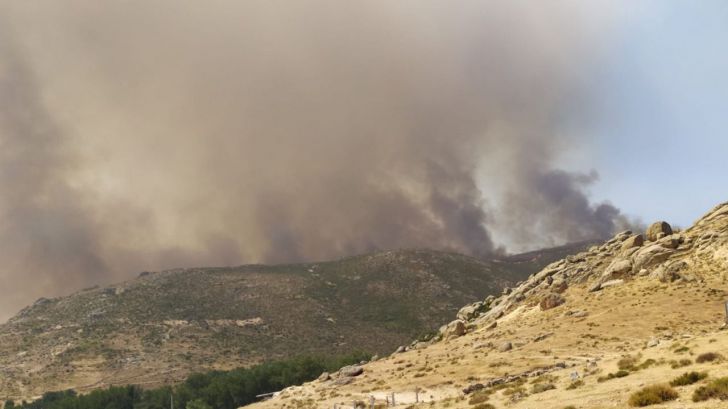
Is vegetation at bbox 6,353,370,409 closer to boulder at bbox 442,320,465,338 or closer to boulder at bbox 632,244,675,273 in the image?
boulder at bbox 442,320,465,338

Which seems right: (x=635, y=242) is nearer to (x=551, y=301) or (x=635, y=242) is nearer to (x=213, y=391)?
(x=551, y=301)

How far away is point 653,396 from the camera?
22.1 metres

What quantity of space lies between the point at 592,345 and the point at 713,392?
1435 inches

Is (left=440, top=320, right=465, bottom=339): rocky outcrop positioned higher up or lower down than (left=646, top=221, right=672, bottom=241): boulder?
lower down

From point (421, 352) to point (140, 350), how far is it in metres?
118

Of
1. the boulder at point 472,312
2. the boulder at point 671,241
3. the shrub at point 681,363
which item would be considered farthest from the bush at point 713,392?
the boulder at point 472,312

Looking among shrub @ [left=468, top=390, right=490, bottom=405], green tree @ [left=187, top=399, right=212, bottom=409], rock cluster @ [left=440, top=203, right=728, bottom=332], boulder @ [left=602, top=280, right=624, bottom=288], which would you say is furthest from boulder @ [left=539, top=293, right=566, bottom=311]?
green tree @ [left=187, top=399, right=212, bottom=409]

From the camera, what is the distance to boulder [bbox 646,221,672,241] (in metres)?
84.6

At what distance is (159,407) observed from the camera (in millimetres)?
117750

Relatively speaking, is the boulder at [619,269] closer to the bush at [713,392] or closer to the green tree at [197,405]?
the bush at [713,392]

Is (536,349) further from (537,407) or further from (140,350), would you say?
(140,350)

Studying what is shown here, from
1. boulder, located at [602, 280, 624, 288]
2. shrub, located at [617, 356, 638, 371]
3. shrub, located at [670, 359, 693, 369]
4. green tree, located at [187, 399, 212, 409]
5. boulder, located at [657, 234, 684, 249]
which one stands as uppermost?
boulder, located at [657, 234, 684, 249]

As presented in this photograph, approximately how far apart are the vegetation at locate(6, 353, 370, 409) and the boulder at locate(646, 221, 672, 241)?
6636cm

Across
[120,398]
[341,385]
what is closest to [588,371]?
[341,385]
